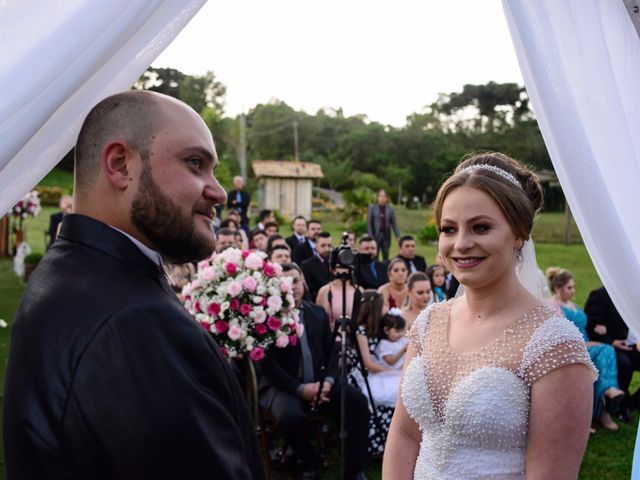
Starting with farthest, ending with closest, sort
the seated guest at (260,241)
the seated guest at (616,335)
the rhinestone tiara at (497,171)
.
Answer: the seated guest at (260,241), the seated guest at (616,335), the rhinestone tiara at (497,171)

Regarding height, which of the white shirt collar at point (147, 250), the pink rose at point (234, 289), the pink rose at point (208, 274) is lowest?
the pink rose at point (234, 289)

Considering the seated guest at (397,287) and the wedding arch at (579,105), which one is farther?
the seated guest at (397,287)

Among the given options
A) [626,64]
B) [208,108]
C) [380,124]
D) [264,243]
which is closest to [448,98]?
[380,124]

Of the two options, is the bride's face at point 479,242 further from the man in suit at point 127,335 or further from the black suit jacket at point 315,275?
the black suit jacket at point 315,275

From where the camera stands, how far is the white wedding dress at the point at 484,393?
2074 mm

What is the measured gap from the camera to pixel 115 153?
133 centimetres

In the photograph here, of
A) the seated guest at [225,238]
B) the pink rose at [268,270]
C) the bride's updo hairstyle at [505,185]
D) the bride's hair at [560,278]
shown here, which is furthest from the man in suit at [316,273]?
the bride's updo hairstyle at [505,185]

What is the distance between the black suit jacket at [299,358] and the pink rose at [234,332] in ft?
2.53

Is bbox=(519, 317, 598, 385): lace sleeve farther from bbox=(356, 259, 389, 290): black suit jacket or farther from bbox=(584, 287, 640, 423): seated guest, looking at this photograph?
bbox=(356, 259, 389, 290): black suit jacket

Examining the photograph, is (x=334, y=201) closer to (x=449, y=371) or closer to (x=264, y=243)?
(x=264, y=243)

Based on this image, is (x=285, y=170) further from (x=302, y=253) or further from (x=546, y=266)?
(x=302, y=253)

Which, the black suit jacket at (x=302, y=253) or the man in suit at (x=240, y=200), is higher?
the man in suit at (x=240, y=200)

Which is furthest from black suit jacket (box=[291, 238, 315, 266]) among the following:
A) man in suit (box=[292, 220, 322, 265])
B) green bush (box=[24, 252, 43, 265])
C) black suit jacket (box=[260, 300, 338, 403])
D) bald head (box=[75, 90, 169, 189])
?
bald head (box=[75, 90, 169, 189])

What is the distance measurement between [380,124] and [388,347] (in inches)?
1812
